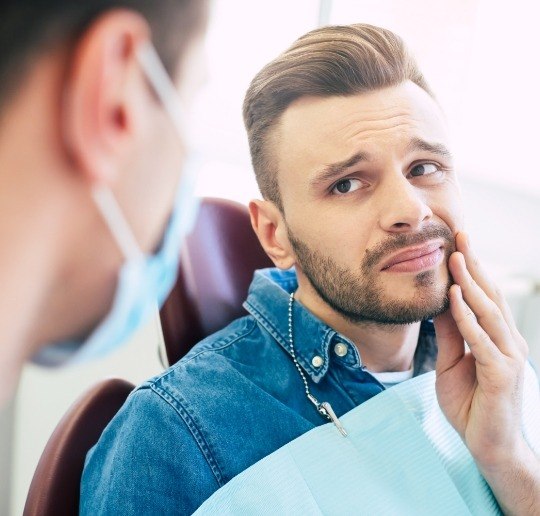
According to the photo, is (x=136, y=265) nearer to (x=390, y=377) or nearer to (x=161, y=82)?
(x=161, y=82)

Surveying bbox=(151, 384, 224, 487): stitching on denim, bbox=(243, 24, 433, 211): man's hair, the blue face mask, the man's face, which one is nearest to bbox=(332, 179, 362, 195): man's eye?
the man's face

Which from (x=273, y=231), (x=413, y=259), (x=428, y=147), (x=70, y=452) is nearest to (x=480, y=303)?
(x=413, y=259)

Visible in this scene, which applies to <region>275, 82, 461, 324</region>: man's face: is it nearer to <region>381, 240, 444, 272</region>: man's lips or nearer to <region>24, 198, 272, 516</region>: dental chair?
<region>381, 240, 444, 272</region>: man's lips

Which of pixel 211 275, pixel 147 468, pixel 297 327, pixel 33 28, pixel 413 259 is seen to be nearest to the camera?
pixel 33 28

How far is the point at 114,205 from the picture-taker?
21 cm

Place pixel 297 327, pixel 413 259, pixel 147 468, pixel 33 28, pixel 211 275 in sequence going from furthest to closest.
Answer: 1. pixel 211 275
2. pixel 297 327
3. pixel 413 259
4. pixel 147 468
5. pixel 33 28

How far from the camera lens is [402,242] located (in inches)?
34.7

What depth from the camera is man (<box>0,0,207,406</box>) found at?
20cm

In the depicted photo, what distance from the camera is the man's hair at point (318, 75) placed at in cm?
95

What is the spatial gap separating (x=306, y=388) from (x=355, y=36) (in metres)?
0.53

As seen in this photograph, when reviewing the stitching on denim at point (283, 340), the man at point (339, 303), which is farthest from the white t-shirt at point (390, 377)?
the stitching on denim at point (283, 340)

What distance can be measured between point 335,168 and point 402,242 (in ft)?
0.46

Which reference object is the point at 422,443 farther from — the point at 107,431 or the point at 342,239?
the point at 107,431

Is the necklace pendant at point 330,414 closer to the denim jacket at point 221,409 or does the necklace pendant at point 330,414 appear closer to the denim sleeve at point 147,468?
the denim jacket at point 221,409
